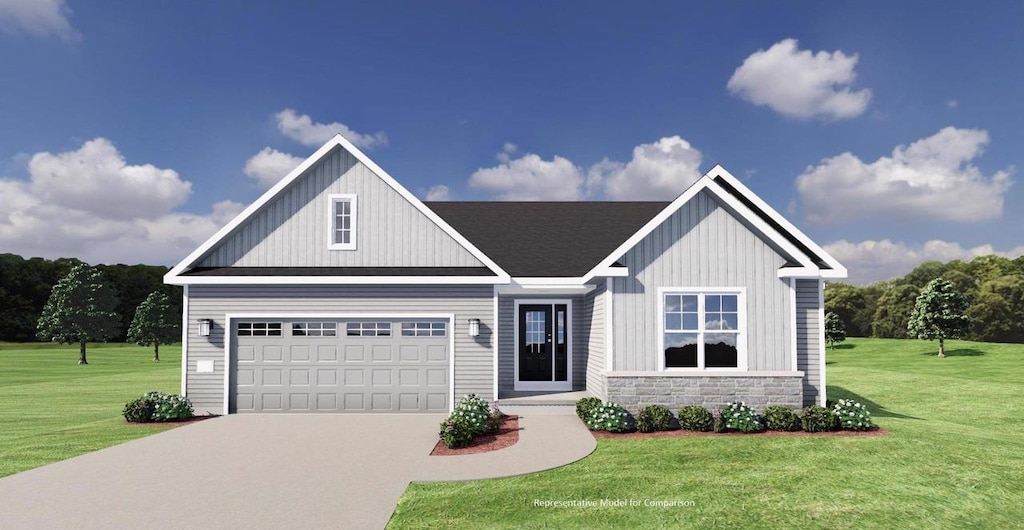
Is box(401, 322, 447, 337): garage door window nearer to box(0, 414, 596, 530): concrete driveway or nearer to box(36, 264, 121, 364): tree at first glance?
box(0, 414, 596, 530): concrete driveway

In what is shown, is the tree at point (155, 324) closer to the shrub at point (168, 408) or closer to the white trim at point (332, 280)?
the shrub at point (168, 408)

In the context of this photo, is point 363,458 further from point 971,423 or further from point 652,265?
point 971,423

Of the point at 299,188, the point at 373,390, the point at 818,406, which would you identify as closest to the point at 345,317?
the point at 373,390

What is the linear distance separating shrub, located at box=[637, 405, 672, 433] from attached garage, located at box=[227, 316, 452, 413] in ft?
16.8

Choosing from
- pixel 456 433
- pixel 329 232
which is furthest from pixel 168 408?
pixel 456 433

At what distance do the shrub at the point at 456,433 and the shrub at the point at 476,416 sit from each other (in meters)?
0.18

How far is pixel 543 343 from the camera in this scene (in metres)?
17.2

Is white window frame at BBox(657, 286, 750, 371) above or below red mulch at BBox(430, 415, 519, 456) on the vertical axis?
above

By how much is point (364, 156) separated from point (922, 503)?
45.8ft

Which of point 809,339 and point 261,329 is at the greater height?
point 261,329

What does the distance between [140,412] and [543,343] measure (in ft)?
35.3

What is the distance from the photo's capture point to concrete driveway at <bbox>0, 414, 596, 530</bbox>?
7.37m

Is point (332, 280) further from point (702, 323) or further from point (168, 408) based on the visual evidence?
point (702, 323)

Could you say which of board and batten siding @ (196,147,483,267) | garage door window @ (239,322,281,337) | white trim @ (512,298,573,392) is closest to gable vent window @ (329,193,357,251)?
board and batten siding @ (196,147,483,267)
